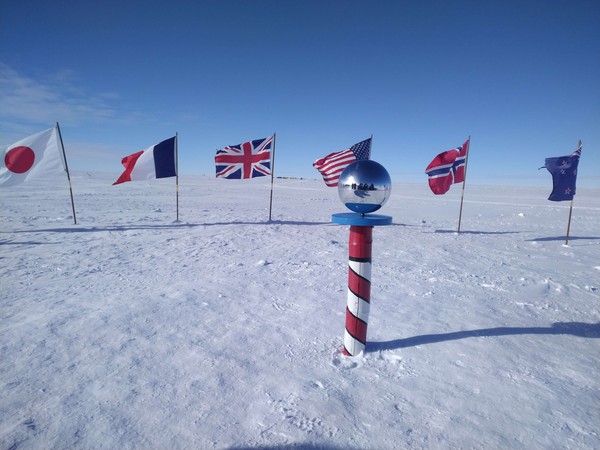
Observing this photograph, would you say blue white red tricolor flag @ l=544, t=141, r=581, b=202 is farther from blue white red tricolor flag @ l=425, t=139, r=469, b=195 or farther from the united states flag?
the united states flag

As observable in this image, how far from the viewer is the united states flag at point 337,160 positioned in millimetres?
8227

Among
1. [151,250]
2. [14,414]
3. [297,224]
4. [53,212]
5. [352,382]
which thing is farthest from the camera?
[53,212]

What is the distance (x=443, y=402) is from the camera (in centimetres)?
276

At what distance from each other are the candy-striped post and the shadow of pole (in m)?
0.30

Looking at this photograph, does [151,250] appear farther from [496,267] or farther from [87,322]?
[496,267]

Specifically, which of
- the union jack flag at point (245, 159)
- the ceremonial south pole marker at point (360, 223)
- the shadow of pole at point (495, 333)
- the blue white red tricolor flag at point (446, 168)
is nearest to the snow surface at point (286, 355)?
the shadow of pole at point (495, 333)

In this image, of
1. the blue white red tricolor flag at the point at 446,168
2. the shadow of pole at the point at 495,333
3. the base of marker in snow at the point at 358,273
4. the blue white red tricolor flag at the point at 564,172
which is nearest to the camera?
the base of marker in snow at the point at 358,273

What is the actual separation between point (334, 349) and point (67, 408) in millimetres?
2586

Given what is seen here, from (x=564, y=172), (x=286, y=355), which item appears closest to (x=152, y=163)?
(x=286, y=355)

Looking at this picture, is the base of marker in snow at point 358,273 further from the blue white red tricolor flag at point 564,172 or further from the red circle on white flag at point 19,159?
the red circle on white flag at point 19,159

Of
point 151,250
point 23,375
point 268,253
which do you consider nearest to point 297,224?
point 268,253

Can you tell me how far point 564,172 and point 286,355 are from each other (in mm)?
10874

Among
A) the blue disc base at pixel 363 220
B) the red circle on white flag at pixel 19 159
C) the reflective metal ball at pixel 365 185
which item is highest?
the red circle on white flag at pixel 19 159

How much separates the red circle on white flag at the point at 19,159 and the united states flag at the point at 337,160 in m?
9.17
